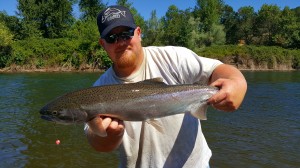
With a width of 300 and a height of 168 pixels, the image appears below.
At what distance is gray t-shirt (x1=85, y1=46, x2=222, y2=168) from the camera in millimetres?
3434

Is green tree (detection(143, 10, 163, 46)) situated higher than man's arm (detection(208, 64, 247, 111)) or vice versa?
green tree (detection(143, 10, 163, 46))

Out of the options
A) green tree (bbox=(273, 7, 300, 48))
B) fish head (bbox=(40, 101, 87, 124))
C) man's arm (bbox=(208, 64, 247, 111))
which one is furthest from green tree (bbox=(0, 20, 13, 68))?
green tree (bbox=(273, 7, 300, 48))

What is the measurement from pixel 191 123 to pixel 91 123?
977 millimetres

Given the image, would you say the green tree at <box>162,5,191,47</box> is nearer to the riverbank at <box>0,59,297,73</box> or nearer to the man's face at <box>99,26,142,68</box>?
the riverbank at <box>0,59,297,73</box>

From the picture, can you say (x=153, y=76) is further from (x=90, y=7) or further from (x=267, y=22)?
(x=267, y=22)

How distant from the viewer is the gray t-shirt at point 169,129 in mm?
3434

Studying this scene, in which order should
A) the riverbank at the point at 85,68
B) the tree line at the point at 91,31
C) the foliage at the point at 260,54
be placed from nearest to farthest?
1. the riverbank at the point at 85,68
2. the tree line at the point at 91,31
3. the foliage at the point at 260,54

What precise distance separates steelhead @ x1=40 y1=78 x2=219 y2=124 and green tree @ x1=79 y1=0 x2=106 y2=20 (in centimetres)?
6973

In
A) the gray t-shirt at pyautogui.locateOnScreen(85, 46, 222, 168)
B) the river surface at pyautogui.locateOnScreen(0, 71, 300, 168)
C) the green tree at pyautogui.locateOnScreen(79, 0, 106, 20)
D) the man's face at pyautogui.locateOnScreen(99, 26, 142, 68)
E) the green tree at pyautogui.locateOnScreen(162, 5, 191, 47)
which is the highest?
the green tree at pyautogui.locateOnScreen(79, 0, 106, 20)

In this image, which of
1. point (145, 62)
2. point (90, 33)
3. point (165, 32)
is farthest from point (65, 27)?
point (145, 62)

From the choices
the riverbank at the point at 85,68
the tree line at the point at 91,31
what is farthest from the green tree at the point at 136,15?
the riverbank at the point at 85,68

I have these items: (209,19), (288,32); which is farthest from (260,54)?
(209,19)

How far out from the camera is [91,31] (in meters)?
58.4

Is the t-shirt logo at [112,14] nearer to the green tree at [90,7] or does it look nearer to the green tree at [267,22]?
the green tree at [90,7]
